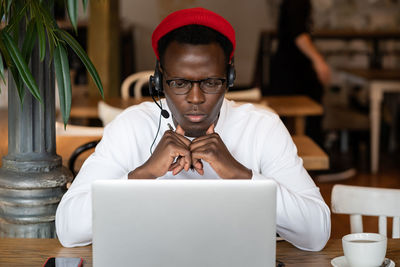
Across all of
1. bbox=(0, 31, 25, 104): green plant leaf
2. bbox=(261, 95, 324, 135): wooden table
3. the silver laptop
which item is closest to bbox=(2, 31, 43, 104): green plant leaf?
bbox=(0, 31, 25, 104): green plant leaf

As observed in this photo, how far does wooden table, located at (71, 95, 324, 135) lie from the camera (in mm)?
3854

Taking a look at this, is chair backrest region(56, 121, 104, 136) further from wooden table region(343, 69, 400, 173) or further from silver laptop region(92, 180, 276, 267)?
wooden table region(343, 69, 400, 173)

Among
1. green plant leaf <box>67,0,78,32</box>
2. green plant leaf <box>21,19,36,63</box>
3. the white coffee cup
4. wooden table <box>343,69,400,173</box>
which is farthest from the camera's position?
wooden table <box>343,69,400,173</box>

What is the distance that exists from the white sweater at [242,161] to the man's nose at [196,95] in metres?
0.21

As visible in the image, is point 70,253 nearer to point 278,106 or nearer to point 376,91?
point 278,106

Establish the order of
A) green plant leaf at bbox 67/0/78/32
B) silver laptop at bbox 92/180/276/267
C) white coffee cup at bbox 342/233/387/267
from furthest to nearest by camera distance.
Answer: green plant leaf at bbox 67/0/78/32 < white coffee cup at bbox 342/233/387/267 < silver laptop at bbox 92/180/276/267

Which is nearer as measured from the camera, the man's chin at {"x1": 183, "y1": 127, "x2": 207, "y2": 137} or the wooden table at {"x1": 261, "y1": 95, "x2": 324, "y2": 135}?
the man's chin at {"x1": 183, "y1": 127, "x2": 207, "y2": 137}

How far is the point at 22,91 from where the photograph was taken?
Answer: 162 cm

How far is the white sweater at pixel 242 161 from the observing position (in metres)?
1.61

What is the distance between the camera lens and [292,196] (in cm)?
164

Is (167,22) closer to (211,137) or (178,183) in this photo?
(211,137)

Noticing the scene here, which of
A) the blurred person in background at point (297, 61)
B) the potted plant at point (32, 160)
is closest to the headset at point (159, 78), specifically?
the potted plant at point (32, 160)

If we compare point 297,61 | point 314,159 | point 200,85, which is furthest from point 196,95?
point 297,61

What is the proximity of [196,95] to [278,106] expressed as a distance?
2.46 m
